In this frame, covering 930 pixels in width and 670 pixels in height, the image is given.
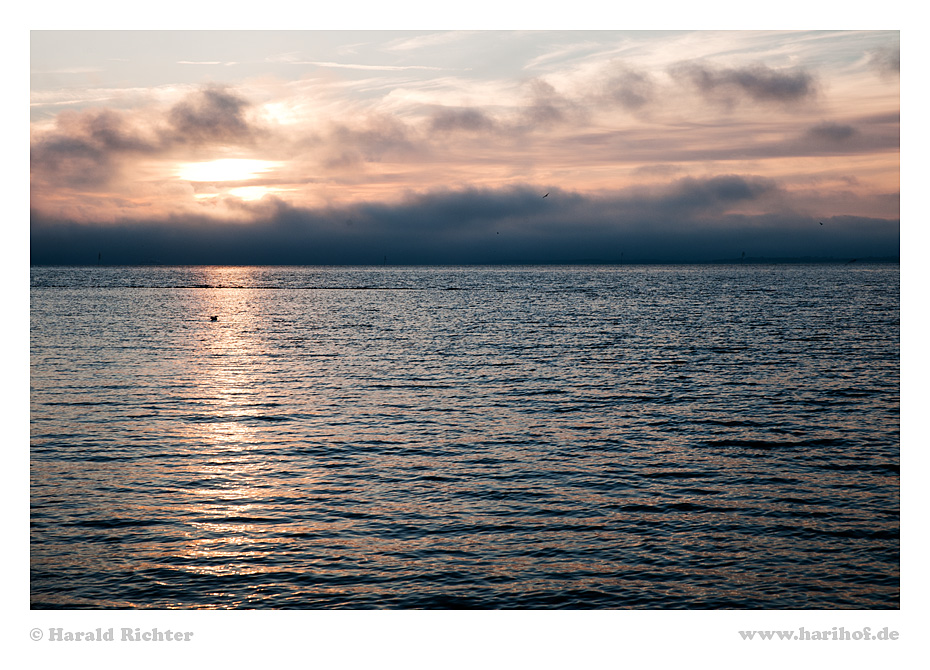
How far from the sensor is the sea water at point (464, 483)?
61.6 ft

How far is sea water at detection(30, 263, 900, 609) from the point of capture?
1878 cm

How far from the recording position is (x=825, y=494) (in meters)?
25.4

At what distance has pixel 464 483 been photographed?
2616 cm

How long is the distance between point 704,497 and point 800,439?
33.4 ft

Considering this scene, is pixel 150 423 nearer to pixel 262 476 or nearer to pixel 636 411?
pixel 262 476
